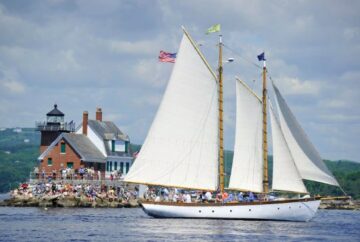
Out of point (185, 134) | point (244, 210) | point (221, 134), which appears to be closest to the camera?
point (244, 210)

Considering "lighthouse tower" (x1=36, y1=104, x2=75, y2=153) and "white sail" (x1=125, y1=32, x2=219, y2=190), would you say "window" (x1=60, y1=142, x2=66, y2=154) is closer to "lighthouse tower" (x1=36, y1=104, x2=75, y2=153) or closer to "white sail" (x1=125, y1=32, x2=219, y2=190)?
"lighthouse tower" (x1=36, y1=104, x2=75, y2=153)

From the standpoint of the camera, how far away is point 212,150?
76812 millimetres

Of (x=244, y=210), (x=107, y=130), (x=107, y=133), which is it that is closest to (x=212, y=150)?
(x=244, y=210)

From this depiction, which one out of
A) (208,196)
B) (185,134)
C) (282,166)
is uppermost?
(185,134)

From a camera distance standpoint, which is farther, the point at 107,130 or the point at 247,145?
the point at 107,130

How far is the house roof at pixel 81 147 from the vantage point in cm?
11538

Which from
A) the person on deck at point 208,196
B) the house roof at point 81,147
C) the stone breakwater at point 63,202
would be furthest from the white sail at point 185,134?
the house roof at point 81,147

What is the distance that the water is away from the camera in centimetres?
Answer: 6059

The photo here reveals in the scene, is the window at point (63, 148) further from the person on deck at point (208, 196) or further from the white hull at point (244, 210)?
the person on deck at point (208, 196)

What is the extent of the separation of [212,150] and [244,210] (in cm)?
598

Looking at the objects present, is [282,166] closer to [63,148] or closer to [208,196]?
[208,196]

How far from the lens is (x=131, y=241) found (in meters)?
57.7

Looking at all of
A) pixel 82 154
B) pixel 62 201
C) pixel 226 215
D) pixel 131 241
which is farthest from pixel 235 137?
pixel 82 154

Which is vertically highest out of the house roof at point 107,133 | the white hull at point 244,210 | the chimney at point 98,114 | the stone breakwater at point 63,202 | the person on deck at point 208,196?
the chimney at point 98,114
